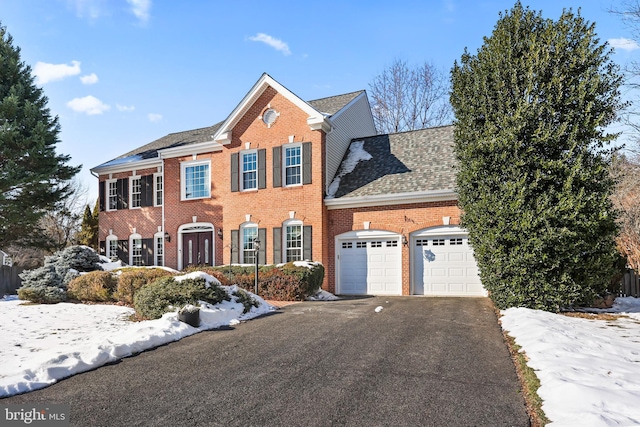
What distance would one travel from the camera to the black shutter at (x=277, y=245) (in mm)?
15500

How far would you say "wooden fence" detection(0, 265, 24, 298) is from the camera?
656 inches

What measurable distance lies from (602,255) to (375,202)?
7.22 metres

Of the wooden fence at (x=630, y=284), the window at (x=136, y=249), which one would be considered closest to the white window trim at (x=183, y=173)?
the window at (x=136, y=249)

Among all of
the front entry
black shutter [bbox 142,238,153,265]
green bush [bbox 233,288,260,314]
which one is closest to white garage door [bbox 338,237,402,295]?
green bush [bbox 233,288,260,314]

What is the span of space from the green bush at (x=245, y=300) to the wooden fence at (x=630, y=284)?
11.8 meters

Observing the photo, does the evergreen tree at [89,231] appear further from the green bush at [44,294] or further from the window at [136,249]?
the green bush at [44,294]

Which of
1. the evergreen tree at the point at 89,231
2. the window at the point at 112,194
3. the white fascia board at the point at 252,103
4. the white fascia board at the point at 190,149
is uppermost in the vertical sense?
the white fascia board at the point at 252,103

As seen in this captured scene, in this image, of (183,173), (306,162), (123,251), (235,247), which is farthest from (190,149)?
(123,251)

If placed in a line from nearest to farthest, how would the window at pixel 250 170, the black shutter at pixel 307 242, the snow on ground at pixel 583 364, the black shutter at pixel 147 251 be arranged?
the snow on ground at pixel 583 364 → the black shutter at pixel 307 242 → the window at pixel 250 170 → the black shutter at pixel 147 251

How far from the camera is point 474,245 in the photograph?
10.3m

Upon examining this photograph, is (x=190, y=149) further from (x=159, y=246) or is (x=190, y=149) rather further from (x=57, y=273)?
(x=57, y=273)

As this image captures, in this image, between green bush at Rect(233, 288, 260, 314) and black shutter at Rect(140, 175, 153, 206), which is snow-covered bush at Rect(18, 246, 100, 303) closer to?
black shutter at Rect(140, 175, 153, 206)

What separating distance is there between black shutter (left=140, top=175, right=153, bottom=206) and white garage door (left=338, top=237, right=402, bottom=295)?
10136 mm

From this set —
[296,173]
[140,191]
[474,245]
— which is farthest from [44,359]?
[140,191]
